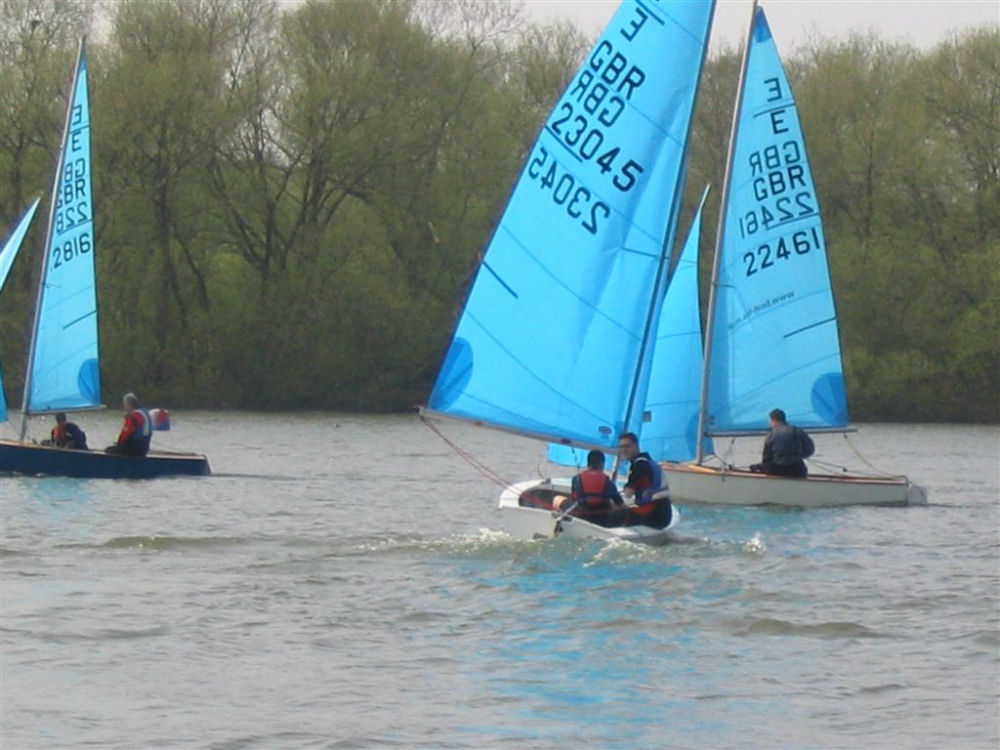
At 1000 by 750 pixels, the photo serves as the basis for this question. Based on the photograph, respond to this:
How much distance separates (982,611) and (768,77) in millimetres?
10237

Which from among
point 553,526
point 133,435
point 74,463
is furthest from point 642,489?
point 133,435

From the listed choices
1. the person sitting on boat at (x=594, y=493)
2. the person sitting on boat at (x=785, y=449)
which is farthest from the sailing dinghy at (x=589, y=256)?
the person sitting on boat at (x=785, y=449)

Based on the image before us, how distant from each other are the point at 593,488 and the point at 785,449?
6578 mm

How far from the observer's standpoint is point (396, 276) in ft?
167

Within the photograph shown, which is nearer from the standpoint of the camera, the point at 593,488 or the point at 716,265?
the point at 593,488

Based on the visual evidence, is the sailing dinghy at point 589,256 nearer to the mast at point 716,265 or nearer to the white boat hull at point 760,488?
the white boat hull at point 760,488

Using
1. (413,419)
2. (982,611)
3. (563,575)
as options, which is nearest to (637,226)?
(563,575)

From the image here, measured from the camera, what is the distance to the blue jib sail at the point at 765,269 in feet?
78.4

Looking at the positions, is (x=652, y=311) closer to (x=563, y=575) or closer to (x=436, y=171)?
(x=563, y=575)

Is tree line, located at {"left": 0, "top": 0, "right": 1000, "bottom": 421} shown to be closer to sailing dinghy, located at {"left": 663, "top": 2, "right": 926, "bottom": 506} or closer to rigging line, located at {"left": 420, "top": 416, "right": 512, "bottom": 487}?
rigging line, located at {"left": 420, "top": 416, "right": 512, "bottom": 487}

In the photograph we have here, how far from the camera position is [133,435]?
25297mm

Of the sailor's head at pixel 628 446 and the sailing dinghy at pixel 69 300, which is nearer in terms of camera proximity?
the sailor's head at pixel 628 446

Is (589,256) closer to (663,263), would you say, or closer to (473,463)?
(663,263)

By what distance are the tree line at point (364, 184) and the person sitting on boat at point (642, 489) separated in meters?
30.7
